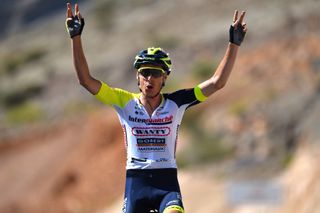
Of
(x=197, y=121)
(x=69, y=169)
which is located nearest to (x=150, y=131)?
(x=197, y=121)

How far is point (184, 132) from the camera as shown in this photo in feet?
120

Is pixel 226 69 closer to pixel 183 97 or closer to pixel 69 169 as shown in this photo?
pixel 183 97

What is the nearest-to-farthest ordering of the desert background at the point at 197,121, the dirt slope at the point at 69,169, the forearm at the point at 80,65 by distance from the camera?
the forearm at the point at 80,65, the desert background at the point at 197,121, the dirt slope at the point at 69,169

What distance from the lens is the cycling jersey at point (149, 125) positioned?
9.27 metres

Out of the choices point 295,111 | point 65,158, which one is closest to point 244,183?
point 295,111

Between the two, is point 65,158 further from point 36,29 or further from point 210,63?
point 36,29

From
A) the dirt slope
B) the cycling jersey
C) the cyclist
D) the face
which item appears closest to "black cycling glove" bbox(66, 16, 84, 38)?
the cyclist

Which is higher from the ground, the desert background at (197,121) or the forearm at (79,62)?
the desert background at (197,121)

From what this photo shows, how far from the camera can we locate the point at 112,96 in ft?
30.7

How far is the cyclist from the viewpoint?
922 centimetres

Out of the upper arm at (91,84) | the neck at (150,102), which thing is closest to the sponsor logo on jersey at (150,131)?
the neck at (150,102)

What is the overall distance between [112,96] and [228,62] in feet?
3.81

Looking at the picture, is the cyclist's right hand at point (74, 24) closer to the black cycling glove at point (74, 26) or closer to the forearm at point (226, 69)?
the black cycling glove at point (74, 26)

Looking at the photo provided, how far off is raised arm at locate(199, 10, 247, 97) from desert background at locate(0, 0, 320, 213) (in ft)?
39.7
